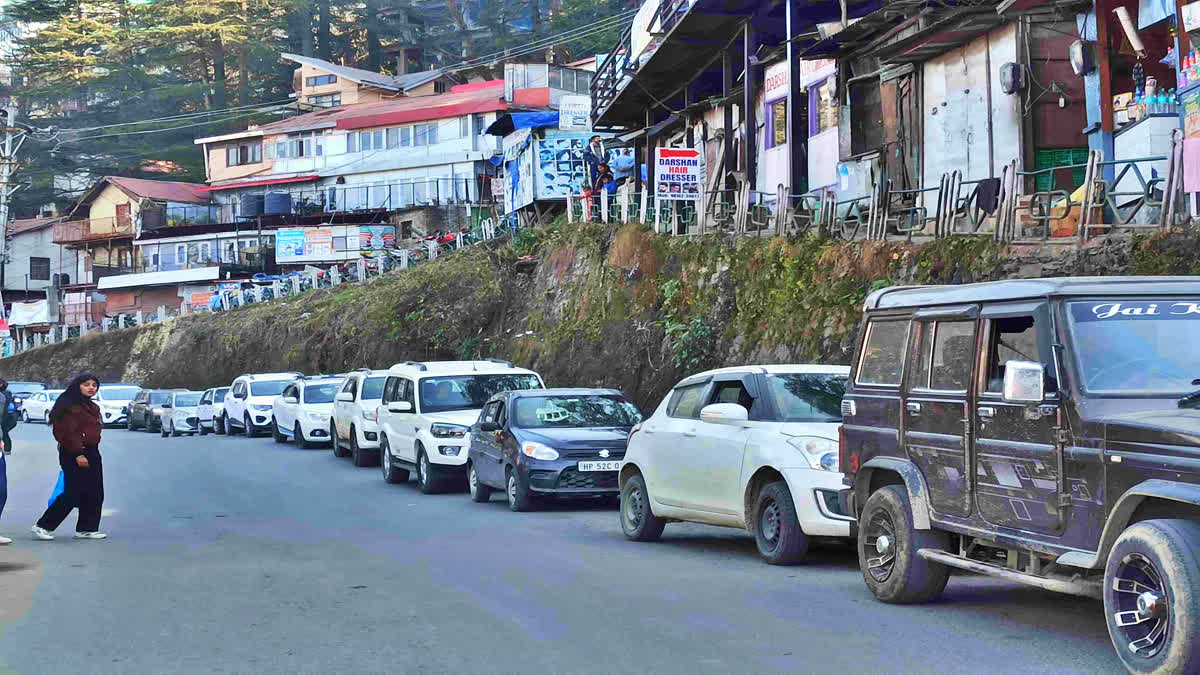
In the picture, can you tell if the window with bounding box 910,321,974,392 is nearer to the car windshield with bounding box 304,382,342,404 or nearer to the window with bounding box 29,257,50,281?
the car windshield with bounding box 304,382,342,404

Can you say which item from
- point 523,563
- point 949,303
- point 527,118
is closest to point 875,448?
point 949,303

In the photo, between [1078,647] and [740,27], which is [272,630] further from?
Result: [740,27]

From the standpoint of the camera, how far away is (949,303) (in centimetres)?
855

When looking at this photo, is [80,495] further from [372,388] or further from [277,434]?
[277,434]

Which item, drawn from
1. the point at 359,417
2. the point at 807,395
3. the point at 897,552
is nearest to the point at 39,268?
the point at 359,417

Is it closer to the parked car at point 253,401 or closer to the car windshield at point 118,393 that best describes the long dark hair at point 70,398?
the parked car at point 253,401

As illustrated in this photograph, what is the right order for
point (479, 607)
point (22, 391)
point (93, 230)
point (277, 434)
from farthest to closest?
point (93, 230), point (22, 391), point (277, 434), point (479, 607)

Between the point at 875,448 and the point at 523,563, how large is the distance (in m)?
3.53

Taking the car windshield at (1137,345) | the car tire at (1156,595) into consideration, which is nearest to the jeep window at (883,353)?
the car windshield at (1137,345)

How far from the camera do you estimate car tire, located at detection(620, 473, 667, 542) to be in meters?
13.1

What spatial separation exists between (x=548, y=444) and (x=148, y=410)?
1263 inches

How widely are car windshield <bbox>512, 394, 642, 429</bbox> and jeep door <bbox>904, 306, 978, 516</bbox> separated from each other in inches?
337

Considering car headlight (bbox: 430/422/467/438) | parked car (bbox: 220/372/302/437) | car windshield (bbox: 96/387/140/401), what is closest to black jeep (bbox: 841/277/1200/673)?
car headlight (bbox: 430/422/467/438)

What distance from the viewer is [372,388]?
26344mm
